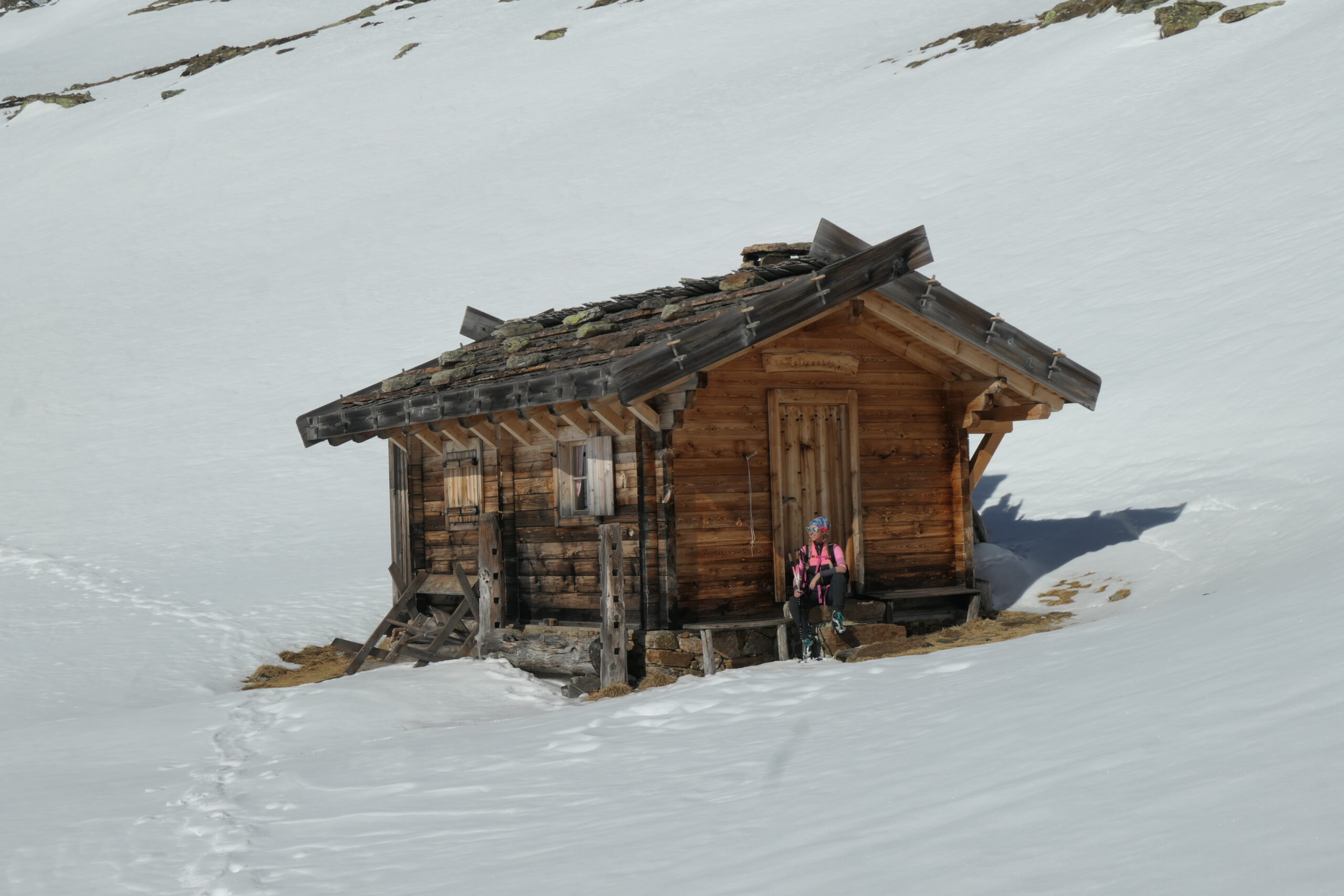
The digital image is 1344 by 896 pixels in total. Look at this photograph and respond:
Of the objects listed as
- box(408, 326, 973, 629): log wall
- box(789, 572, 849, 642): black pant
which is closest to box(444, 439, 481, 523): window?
box(408, 326, 973, 629): log wall

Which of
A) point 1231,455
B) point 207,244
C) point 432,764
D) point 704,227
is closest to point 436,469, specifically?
point 432,764

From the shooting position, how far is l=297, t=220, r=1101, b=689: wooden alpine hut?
1219 centimetres

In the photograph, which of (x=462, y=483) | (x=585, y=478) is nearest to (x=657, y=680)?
(x=585, y=478)

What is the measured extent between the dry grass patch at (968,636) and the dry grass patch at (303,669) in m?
7.39

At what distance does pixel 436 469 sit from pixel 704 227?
25.4 metres

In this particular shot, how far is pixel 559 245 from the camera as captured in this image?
4091 centimetres

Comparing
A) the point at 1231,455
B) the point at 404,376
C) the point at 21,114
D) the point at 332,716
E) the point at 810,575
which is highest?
the point at 21,114

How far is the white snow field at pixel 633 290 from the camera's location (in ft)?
18.2

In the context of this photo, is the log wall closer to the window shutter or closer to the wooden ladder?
the window shutter

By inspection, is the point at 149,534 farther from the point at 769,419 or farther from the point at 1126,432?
the point at 1126,432

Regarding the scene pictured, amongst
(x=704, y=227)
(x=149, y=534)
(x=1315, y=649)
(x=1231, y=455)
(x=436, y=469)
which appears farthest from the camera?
(x=704, y=227)

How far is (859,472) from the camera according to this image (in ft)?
44.3

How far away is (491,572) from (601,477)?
81.8 inches

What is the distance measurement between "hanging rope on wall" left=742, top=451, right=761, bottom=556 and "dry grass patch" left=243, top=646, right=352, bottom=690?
6106 mm
